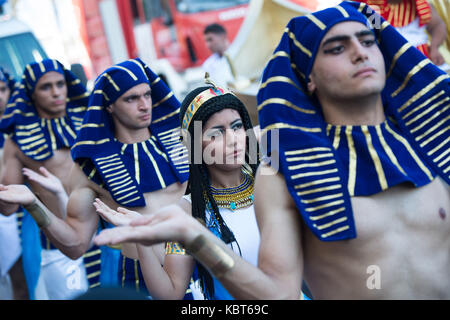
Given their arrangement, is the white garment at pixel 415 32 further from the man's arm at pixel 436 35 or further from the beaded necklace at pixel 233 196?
the beaded necklace at pixel 233 196

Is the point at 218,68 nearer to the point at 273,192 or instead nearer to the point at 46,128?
the point at 46,128

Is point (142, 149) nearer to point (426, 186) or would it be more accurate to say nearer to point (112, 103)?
point (112, 103)

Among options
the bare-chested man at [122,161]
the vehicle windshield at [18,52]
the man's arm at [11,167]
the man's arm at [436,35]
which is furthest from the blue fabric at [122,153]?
the vehicle windshield at [18,52]

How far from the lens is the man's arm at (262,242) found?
72.1 inches

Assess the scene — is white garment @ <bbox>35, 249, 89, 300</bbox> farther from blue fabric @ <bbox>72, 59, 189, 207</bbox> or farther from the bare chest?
blue fabric @ <bbox>72, 59, 189, 207</bbox>

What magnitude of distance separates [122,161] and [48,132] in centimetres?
164

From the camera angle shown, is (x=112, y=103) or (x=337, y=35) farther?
(x=112, y=103)

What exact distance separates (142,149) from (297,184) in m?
1.93

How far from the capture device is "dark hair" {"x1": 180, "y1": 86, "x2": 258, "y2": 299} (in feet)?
9.02

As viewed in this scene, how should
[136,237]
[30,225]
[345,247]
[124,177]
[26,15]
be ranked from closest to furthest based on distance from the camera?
[136,237], [345,247], [124,177], [30,225], [26,15]

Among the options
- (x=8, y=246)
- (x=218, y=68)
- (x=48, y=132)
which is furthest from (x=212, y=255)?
(x=218, y=68)

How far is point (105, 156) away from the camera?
3.61 m

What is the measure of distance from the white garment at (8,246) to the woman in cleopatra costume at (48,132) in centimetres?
94
